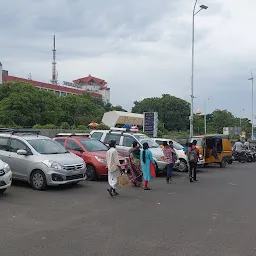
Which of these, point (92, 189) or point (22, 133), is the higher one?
point (22, 133)

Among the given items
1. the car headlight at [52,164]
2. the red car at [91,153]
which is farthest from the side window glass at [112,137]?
the car headlight at [52,164]

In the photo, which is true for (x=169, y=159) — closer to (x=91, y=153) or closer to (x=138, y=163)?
(x=138, y=163)

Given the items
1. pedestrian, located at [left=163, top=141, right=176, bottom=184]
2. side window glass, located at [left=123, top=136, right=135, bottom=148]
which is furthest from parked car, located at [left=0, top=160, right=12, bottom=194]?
side window glass, located at [left=123, top=136, right=135, bottom=148]

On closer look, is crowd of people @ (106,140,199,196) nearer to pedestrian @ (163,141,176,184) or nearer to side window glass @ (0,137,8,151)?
pedestrian @ (163,141,176,184)

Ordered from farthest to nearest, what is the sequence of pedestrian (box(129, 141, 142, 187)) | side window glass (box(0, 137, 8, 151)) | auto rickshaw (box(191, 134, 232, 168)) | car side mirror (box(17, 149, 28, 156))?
auto rickshaw (box(191, 134, 232, 168)) < pedestrian (box(129, 141, 142, 187)) < side window glass (box(0, 137, 8, 151)) < car side mirror (box(17, 149, 28, 156))

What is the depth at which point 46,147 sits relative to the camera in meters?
12.0

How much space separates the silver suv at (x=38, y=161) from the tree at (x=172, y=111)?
74.1m

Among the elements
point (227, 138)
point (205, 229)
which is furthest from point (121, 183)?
point (227, 138)

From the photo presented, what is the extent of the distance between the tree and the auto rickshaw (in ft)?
206

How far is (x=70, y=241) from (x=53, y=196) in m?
4.33

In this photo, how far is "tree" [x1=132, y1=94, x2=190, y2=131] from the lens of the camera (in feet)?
281

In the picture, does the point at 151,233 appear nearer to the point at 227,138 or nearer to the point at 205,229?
the point at 205,229

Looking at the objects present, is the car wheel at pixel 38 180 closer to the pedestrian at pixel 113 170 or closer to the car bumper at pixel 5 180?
the car bumper at pixel 5 180

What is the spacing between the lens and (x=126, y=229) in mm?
6734
